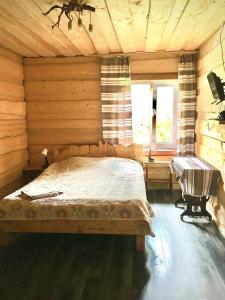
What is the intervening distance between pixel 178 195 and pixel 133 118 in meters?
1.55

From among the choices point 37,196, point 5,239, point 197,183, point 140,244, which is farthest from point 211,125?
point 5,239

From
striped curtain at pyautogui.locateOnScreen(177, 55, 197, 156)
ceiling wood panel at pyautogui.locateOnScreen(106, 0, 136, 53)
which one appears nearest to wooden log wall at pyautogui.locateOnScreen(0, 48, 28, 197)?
ceiling wood panel at pyautogui.locateOnScreen(106, 0, 136, 53)

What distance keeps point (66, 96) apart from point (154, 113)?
1.59m

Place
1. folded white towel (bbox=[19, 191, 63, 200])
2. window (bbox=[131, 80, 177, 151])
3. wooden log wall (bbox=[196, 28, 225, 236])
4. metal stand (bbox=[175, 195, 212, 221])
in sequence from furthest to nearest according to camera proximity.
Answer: window (bbox=[131, 80, 177, 151]), metal stand (bbox=[175, 195, 212, 221]), wooden log wall (bbox=[196, 28, 225, 236]), folded white towel (bbox=[19, 191, 63, 200])

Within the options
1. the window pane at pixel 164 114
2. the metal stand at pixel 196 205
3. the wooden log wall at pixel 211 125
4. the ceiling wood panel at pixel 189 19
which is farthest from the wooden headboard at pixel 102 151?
the ceiling wood panel at pixel 189 19

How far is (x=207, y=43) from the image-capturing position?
3.69m

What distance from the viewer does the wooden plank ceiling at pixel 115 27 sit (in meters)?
2.45

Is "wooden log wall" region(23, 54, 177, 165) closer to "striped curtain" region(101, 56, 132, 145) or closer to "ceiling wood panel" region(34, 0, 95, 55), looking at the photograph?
"striped curtain" region(101, 56, 132, 145)

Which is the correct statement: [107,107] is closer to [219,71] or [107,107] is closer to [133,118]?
[133,118]

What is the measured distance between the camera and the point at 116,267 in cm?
246

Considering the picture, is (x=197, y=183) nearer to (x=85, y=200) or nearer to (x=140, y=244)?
(x=140, y=244)

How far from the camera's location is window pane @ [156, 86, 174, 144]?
4699mm

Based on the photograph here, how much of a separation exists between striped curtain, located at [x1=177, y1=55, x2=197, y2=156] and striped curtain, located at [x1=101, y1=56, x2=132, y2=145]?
2.75ft

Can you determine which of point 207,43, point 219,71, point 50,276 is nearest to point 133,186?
point 50,276
